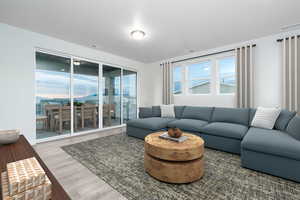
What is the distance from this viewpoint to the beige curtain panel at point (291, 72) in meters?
2.82

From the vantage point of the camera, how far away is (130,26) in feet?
9.01

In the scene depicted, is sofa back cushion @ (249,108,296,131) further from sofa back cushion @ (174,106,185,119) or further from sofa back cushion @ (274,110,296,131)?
sofa back cushion @ (174,106,185,119)

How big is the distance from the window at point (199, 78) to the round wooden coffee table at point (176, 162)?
2.87 meters

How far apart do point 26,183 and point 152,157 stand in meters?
1.40

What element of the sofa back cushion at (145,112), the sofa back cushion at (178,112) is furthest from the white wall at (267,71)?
the sofa back cushion at (145,112)

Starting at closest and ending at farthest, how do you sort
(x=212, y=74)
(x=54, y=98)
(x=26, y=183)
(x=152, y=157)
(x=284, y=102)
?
(x=26, y=183) → (x=152, y=157) → (x=284, y=102) → (x=54, y=98) → (x=212, y=74)

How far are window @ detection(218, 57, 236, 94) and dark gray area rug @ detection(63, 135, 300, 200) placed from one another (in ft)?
6.65

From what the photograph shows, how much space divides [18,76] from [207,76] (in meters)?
4.81

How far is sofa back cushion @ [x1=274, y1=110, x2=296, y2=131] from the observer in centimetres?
249

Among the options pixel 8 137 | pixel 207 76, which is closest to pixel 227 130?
pixel 207 76

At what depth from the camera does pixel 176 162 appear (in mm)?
1688

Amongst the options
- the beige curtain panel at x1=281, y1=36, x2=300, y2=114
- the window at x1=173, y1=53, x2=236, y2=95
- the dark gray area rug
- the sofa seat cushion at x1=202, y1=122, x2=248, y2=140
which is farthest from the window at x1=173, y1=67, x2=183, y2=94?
the dark gray area rug

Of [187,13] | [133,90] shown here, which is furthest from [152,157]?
[133,90]

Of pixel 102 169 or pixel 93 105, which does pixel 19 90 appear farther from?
pixel 102 169
